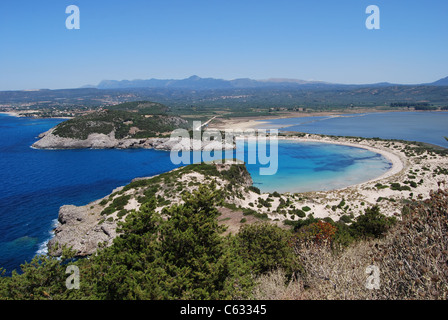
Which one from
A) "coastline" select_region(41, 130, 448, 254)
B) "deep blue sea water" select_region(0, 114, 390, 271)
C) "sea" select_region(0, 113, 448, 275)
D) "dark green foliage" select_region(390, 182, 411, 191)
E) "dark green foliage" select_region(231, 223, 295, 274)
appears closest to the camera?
"dark green foliage" select_region(231, 223, 295, 274)

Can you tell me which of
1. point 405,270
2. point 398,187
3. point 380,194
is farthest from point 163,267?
point 398,187

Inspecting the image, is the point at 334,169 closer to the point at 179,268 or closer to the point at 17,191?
the point at 179,268

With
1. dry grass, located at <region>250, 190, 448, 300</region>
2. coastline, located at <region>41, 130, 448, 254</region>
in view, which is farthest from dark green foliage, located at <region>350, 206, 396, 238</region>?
dry grass, located at <region>250, 190, 448, 300</region>

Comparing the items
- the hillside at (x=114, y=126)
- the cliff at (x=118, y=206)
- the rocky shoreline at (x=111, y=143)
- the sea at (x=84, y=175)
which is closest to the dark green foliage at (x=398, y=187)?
the sea at (x=84, y=175)

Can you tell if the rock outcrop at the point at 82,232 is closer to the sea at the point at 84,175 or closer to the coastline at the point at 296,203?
the coastline at the point at 296,203

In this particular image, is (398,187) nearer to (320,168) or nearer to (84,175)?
(320,168)

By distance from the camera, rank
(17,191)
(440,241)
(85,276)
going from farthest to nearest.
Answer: (17,191) < (85,276) < (440,241)

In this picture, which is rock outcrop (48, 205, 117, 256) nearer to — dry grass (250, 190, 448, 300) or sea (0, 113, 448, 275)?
sea (0, 113, 448, 275)
